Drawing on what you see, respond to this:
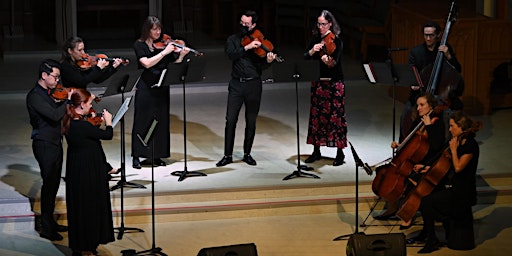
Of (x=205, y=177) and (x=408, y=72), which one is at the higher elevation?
(x=408, y=72)

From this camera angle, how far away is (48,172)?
30.1ft

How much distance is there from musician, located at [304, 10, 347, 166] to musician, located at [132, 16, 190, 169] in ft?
4.14

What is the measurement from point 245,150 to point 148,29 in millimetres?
1496

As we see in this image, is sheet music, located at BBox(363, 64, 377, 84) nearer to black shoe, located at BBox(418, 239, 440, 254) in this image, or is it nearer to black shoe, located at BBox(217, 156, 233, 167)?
black shoe, located at BBox(418, 239, 440, 254)

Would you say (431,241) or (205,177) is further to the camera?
(205,177)

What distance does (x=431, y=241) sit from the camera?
9.09 m

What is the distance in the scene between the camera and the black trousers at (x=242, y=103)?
10.6 meters

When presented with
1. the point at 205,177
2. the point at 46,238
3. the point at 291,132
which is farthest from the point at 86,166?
the point at 291,132

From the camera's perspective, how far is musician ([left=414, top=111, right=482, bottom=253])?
8906mm

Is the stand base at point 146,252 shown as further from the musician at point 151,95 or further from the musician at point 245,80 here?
the musician at point 245,80

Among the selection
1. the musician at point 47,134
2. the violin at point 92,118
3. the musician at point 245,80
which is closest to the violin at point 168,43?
the musician at point 245,80

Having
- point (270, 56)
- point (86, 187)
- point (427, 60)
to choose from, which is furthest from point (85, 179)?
point (427, 60)

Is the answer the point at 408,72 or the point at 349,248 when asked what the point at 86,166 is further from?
the point at 408,72

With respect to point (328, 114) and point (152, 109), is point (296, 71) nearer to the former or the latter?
point (328, 114)
